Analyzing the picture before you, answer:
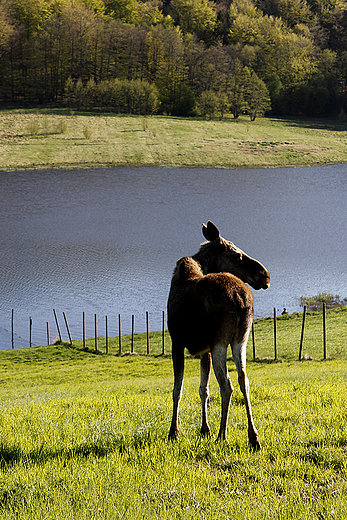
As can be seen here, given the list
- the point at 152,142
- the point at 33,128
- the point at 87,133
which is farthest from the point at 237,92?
the point at 33,128

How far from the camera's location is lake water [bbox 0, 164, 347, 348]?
35750 millimetres

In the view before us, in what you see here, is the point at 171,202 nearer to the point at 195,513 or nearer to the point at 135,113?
the point at 195,513

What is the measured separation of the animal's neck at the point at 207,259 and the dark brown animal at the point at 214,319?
22 centimetres

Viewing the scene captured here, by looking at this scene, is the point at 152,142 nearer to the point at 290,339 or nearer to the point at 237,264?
the point at 290,339

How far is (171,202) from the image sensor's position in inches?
2530

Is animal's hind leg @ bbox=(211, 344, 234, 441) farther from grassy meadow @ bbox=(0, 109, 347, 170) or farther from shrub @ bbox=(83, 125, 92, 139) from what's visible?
shrub @ bbox=(83, 125, 92, 139)

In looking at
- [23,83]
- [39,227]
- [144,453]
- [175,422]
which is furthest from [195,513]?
[23,83]

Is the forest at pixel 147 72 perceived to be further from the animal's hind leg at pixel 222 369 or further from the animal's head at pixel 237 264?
the animal's hind leg at pixel 222 369

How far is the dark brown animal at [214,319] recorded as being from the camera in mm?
5320

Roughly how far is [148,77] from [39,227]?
4068 inches

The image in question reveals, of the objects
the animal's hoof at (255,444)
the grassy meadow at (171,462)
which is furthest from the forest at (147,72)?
the animal's hoof at (255,444)

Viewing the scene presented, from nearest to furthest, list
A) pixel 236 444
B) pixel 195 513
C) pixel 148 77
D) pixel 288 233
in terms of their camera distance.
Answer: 1. pixel 195 513
2. pixel 236 444
3. pixel 288 233
4. pixel 148 77

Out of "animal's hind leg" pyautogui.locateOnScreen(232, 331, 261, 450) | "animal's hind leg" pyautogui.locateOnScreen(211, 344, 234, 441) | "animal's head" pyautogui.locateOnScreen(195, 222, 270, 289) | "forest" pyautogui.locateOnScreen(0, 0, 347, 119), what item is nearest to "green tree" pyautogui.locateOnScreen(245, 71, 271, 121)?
"forest" pyautogui.locateOnScreen(0, 0, 347, 119)

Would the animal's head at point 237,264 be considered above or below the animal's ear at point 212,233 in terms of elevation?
below
